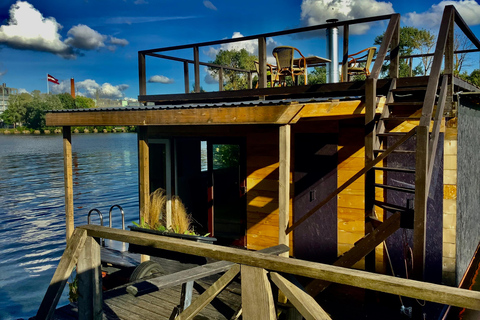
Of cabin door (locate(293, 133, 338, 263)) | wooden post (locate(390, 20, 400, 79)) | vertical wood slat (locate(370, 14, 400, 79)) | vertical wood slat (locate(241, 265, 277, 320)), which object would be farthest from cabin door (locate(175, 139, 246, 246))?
vertical wood slat (locate(241, 265, 277, 320))

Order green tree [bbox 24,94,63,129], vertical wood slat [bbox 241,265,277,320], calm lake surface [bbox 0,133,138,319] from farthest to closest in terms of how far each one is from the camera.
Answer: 1. green tree [bbox 24,94,63,129]
2. calm lake surface [bbox 0,133,138,319]
3. vertical wood slat [bbox 241,265,277,320]

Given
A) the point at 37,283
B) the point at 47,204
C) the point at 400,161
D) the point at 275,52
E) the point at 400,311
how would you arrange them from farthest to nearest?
the point at 47,204 → the point at 37,283 → the point at 275,52 → the point at 400,161 → the point at 400,311

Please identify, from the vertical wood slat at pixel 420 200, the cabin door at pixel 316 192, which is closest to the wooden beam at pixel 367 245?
the vertical wood slat at pixel 420 200

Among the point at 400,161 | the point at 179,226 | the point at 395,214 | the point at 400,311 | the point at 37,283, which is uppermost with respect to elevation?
the point at 400,161

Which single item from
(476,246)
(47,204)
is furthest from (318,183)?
(47,204)

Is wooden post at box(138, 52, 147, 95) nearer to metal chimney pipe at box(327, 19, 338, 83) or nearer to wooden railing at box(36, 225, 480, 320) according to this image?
metal chimney pipe at box(327, 19, 338, 83)

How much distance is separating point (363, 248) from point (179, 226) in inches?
158

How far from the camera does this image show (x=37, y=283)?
1168cm

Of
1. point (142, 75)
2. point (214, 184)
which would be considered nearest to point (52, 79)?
point (142, 75)

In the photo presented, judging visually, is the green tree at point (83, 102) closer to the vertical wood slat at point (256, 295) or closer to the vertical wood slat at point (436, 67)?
the vertical wood slat at point (436, 67)

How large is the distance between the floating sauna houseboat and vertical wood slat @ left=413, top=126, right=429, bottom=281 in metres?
0.01

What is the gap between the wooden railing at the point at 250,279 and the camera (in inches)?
73.4

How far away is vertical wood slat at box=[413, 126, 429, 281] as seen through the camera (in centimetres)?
397

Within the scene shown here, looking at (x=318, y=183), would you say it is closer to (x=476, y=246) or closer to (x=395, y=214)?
(x=395, y=214)
